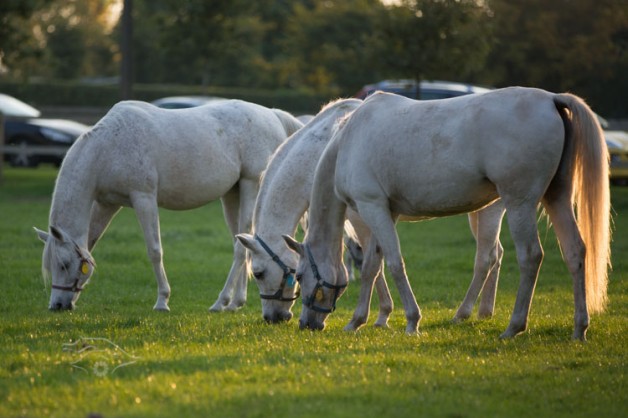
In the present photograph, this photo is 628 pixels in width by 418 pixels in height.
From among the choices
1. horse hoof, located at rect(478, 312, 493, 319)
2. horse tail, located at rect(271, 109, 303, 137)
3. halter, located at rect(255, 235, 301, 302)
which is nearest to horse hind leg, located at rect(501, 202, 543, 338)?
horse hoof, located at rect(478, 312, 493, 319)

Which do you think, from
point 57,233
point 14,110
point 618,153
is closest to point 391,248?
point 57,233

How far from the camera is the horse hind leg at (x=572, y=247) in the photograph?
7281 millimetres

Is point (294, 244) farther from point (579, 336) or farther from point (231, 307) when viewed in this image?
point (579, 336)

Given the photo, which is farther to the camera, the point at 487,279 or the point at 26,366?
the point at 487,279

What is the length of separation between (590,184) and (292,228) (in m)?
2.79

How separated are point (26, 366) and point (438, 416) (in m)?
2.72

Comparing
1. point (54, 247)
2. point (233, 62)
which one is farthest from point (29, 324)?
point (233, 62)

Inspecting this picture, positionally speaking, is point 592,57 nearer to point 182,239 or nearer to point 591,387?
point 182,239

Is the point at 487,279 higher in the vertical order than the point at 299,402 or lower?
lower

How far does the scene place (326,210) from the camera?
8328 mm

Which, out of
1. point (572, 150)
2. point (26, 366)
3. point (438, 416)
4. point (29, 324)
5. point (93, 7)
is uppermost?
point (572, 150)

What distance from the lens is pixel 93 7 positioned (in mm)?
64438

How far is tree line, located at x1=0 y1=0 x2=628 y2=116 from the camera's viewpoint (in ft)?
82.0

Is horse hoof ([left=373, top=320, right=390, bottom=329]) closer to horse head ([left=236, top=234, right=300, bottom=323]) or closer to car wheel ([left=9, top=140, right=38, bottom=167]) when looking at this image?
horse head ([left=236, top=234, right=300, bottom=323])
